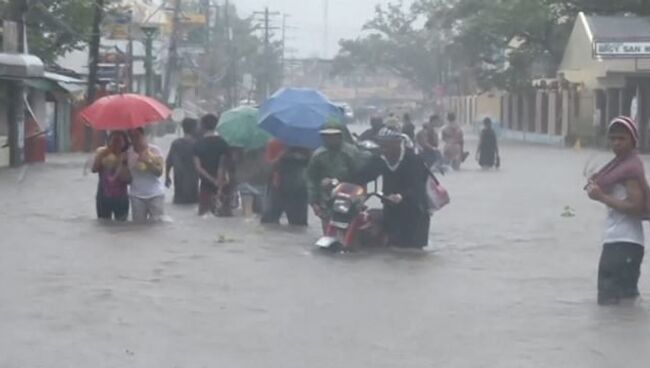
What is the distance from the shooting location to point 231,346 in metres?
10.8

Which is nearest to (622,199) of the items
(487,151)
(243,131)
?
(243,131)

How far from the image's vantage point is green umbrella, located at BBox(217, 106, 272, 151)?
68.4 feet

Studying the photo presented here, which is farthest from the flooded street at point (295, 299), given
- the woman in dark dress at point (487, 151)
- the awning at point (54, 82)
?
the awning at point (54, 82)

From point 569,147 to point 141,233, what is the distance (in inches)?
1845

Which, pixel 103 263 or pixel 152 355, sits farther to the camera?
pixel 103 263

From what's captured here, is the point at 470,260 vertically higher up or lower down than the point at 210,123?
lower down

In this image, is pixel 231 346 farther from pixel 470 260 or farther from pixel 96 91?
pixel 96 91

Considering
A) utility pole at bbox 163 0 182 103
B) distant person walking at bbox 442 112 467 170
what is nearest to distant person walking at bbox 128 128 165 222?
distant person walking at bbox 442 112 467 170

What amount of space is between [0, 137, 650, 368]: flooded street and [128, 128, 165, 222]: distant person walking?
1.02 feet

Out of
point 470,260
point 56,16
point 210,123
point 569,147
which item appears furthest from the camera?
point 569,147

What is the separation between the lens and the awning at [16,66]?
34.4 meters

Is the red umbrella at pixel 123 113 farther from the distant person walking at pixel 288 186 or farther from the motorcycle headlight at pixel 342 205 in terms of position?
the motorcycle headlight at pixel 342 205

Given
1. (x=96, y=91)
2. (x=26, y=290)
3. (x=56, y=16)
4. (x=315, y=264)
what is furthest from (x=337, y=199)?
(x=96, y=91)

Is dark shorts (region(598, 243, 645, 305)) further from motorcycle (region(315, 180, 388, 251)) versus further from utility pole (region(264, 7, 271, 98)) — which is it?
utility pole (region(264, 7, 271, 98))
